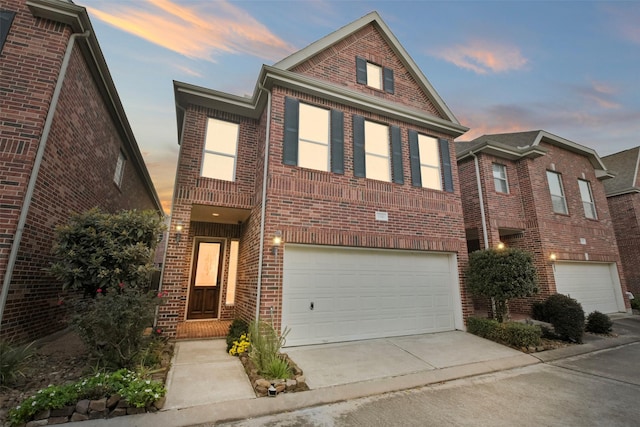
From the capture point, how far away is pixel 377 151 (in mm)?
8117

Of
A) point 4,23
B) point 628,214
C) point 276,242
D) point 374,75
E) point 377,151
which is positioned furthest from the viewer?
point 628,214

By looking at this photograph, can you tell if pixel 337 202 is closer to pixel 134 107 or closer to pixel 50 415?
pixel 50 415

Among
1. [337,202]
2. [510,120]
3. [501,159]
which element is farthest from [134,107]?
[510,120]

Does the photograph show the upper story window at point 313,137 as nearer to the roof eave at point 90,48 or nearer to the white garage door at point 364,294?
the white garage door at point 364,294

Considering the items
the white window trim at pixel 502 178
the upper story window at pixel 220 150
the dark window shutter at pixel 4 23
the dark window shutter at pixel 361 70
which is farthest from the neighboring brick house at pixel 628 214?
the dark window shutter at pixel 4 23

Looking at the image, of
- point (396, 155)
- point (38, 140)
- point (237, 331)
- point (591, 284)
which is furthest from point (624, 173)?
point (38, 140)

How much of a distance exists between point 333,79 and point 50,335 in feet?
30.3

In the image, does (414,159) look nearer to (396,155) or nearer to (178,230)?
(396,155)

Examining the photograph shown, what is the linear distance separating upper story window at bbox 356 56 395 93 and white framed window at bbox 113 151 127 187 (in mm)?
8965

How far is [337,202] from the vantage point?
7.03 m

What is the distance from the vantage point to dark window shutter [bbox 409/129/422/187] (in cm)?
829

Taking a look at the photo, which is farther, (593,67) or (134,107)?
(593,67)

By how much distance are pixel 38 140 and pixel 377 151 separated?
7601 mm

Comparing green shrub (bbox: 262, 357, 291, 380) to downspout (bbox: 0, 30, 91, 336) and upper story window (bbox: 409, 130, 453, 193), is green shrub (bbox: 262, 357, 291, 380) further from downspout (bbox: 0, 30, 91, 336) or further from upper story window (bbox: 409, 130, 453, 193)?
upper story window (bbox: 409, 130, 453, 193)
